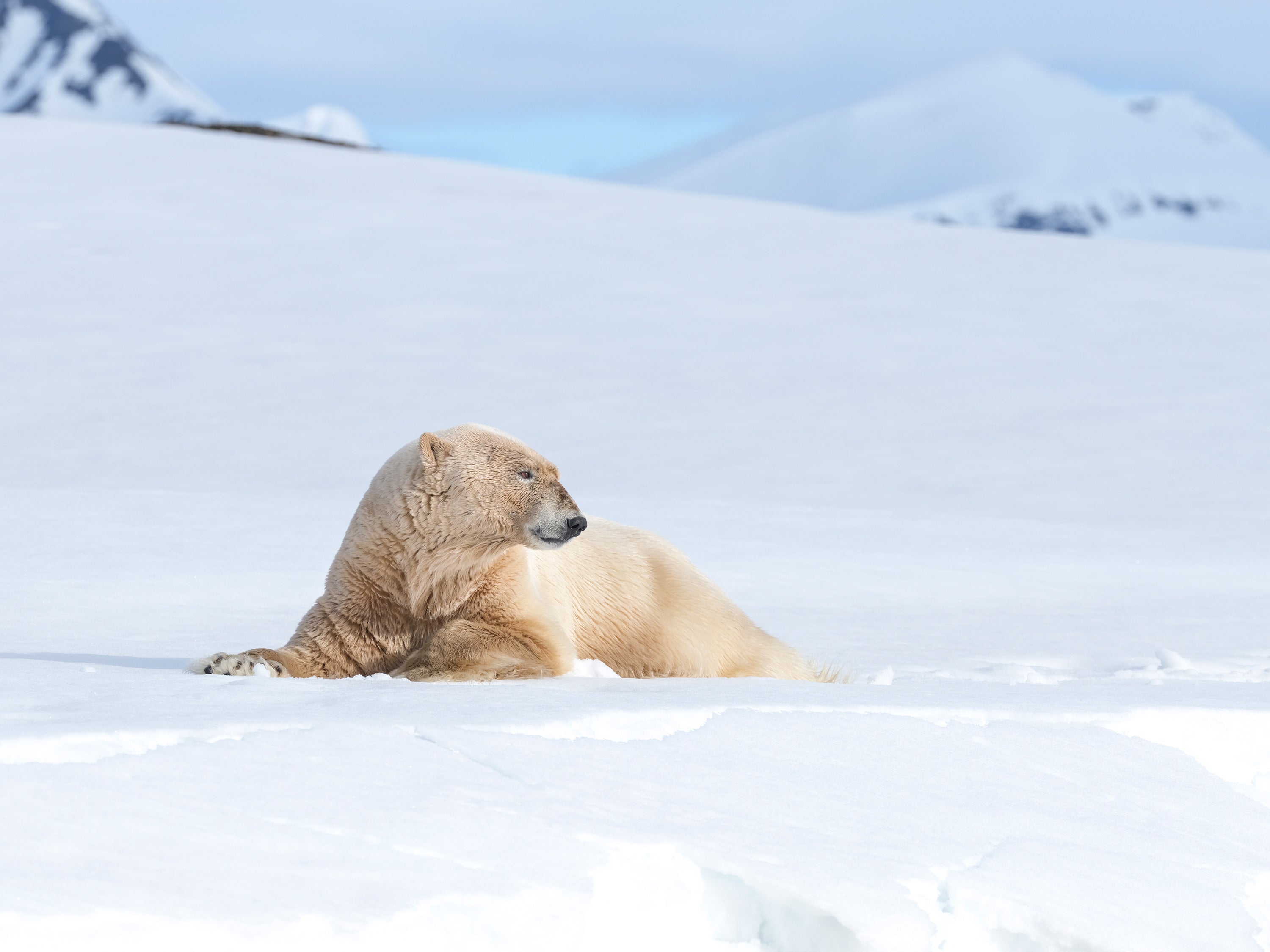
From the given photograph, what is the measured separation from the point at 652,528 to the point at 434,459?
349 centimetres

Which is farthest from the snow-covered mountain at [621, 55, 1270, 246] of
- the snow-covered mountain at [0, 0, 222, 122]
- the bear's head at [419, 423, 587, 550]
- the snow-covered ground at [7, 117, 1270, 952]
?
the bear's head at [419, 423, 587, 550]

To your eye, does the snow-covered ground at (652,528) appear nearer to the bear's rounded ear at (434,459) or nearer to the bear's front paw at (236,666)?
the bear's front paw at (236,666)

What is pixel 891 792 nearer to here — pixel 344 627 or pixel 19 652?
pixel 344 627

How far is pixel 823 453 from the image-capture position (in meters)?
9.25

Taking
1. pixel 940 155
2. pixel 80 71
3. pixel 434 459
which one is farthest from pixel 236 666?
pixel 940 155

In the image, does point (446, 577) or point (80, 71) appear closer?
point (446, 577)

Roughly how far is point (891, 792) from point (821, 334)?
9.68 metres

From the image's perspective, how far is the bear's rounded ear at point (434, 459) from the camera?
358 centimetres

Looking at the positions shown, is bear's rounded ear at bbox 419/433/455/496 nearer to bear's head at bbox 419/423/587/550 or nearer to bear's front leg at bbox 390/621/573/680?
bear's head at bbox 419/423/587/550

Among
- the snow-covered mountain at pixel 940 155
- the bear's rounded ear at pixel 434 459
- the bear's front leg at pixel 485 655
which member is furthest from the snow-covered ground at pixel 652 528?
the snow-covered mountain at pixel 940 155

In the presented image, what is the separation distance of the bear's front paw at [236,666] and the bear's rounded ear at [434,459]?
59 cm

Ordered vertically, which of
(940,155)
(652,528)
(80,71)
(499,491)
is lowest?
(652,528)

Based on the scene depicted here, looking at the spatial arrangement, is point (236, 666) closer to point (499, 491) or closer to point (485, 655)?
point (485, 655)

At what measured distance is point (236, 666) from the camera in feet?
10.5
